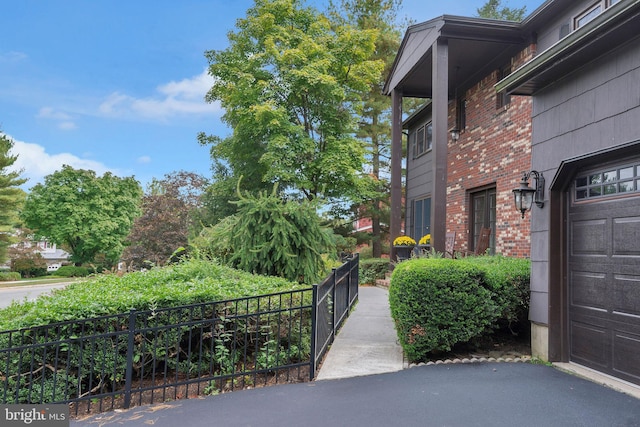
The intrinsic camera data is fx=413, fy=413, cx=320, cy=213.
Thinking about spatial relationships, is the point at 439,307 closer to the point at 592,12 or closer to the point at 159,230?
the point at 592,12

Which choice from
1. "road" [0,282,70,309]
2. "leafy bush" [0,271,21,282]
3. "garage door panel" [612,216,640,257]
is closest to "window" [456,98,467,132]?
"garage door panel" [612,216,640,257]

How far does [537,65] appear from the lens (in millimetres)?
4797

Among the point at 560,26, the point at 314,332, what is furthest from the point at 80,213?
the point at 560,26

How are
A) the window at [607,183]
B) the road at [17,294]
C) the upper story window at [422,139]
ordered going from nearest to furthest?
the window at [607,183] < the upper story window at [422,139] < the road at [17,294]

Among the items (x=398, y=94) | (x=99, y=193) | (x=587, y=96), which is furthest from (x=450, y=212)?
(x=99, y=193)

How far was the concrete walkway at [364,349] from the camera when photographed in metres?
4.75

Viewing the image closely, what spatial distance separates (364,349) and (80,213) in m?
35.3

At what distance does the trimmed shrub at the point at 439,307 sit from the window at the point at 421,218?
302 inches

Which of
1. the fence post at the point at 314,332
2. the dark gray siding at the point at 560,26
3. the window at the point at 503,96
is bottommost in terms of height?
the fence post at the point at 314,332

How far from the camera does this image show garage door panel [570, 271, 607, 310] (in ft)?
14.2

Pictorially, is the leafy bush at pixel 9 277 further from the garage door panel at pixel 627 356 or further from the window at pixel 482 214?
the garage door panel at pixel 627 356

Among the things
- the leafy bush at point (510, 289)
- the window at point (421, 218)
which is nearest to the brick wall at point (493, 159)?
the window at point (421, 218)

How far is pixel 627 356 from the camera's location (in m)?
3.99

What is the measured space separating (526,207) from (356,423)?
342 centimetres
